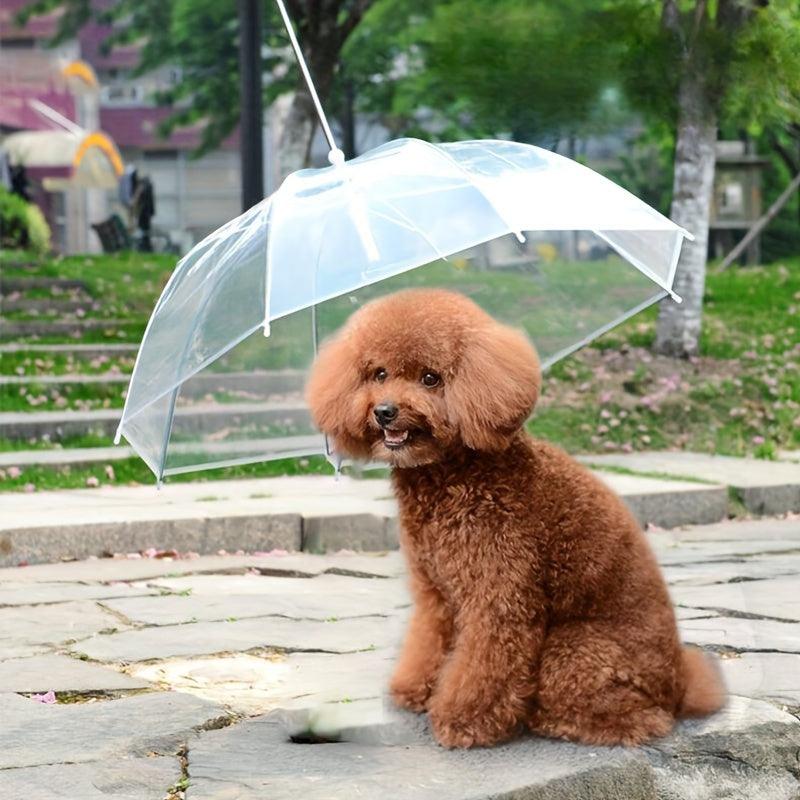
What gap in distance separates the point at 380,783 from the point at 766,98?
925cm

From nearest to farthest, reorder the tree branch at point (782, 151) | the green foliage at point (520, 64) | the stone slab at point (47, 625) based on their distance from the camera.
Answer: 1. the stone slab at point (47, 625)
2. the green foliage at point (520, 64)
3. the tree branch at point (782, 151)

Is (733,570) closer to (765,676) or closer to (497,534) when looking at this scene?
(765,676)

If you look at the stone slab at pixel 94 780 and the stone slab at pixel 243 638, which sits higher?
the stone slab at pixel 94 780

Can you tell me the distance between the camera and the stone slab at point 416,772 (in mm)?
3279

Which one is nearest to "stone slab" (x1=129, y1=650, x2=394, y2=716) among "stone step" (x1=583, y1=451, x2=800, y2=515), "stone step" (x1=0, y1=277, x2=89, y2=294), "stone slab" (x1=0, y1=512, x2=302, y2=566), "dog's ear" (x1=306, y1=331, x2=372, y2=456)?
"dog's ear" (x1=306, y1=331, x2=372, y2=456)

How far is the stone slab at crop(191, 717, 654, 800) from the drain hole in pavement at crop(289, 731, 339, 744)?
0.04 m

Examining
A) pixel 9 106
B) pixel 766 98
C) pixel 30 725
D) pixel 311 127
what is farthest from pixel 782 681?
pixel 9 106

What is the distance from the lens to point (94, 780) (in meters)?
3.38

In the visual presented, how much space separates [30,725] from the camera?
3.82m

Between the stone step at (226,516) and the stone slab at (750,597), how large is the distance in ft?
5.92

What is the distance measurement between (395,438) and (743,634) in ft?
7.13

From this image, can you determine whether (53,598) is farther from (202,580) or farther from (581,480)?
(581,480)

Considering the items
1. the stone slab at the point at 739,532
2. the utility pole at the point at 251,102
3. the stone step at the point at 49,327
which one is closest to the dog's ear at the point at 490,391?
the stone slab at the point at 739,532

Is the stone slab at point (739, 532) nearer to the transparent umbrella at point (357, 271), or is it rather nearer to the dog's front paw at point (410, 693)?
the transparent umbrella at point (357, 271)
